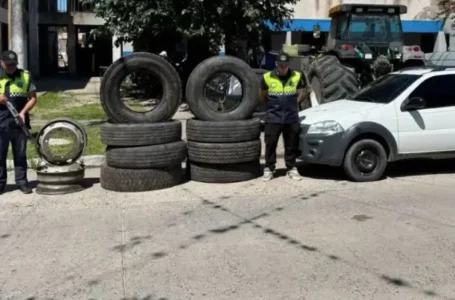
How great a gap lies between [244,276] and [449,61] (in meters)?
9.58

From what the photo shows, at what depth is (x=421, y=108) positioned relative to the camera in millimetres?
9289

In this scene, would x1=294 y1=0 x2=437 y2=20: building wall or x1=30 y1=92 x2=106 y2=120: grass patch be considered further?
x1=294 y1=0 x2=437 y2=20: building wall

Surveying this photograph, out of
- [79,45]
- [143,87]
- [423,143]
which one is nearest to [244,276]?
[423,143]

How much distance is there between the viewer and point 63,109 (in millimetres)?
19641

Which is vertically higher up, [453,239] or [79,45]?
[79,45]

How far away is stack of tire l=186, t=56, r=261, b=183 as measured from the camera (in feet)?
29.2

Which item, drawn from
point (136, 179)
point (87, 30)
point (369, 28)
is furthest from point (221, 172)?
point (87, 30)

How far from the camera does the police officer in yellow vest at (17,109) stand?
27.8 ft

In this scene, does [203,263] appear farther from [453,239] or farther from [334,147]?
[334,147]

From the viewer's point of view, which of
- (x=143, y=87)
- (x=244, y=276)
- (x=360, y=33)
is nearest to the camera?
(x=244, y=276)

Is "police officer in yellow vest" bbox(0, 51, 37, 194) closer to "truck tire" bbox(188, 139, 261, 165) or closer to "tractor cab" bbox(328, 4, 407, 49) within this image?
"truck tire" bbox(188, 139, 261, 165)

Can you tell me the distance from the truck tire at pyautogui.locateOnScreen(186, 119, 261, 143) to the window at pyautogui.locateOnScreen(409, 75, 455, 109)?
8.51 ft

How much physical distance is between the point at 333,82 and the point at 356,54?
71.8 inches

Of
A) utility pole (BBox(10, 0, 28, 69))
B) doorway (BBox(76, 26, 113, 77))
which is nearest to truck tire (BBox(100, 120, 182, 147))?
utility pole (BBox(10, 0, 28, 69))
